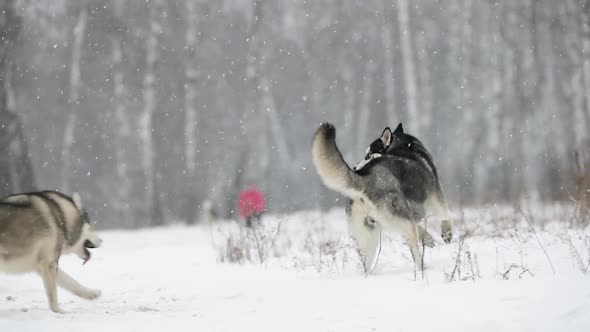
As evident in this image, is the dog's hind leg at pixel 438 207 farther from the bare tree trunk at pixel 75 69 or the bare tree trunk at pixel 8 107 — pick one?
the bare tree trunk at pixel 75 69

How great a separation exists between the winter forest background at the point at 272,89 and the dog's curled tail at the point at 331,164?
47.8ft

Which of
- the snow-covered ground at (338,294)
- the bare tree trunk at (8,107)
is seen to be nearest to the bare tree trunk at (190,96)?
the bare tree trunk at (8,107)

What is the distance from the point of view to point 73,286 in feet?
18.4

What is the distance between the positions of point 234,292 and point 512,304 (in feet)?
8.87

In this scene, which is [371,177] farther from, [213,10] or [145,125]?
[213,10]

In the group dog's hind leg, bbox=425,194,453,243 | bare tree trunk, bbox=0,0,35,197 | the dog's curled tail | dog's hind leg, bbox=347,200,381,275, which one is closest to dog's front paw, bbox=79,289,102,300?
the dog's curled tail

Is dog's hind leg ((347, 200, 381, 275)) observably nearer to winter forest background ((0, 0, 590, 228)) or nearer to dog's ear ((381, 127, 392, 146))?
dog's ear ((381, 127, 392, 146))

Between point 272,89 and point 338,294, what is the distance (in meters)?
22.1

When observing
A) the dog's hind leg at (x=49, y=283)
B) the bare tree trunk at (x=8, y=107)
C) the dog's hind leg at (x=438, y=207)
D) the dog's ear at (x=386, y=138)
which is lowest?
the dog's hind leg at (x=49, y=283)

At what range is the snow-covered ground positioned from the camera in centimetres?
402

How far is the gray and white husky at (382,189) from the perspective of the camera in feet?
18.6

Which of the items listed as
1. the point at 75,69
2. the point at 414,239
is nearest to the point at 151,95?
the point at 75,69

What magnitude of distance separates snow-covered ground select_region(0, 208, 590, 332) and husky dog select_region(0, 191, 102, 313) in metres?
0.34

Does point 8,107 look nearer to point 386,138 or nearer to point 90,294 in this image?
point 90,294
